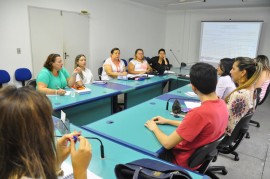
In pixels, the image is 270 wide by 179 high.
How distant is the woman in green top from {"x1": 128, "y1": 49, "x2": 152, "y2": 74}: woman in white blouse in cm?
182

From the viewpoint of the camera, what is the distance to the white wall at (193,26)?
20.7 ft

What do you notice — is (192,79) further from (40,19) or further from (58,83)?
(40,19)

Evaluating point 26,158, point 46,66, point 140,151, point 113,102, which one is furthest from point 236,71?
point 46,66

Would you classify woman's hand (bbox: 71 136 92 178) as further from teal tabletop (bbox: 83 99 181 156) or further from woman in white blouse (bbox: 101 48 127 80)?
woman in white blouse (bbox: 101 48 127 80)

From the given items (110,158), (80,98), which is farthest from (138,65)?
(110,158)

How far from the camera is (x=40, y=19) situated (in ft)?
14.1

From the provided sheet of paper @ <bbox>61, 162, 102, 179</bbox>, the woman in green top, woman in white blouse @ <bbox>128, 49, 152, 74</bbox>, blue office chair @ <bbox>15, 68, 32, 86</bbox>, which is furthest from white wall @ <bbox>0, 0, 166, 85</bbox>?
sheet of paper @ <bbox>61, 162, 102, 179</bbox>

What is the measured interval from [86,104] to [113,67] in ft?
5.39

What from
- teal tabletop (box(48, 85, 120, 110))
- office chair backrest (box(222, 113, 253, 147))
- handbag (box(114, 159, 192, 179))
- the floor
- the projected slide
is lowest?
the floor

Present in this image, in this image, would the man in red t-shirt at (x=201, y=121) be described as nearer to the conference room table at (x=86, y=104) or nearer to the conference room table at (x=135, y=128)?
the conference room table at (x=135, y=128)

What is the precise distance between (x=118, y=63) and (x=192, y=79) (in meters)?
3.02

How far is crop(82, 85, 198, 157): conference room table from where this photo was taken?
1509 mm

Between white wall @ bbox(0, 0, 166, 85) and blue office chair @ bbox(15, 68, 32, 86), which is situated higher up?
white wall @ bbox(0, 0, 166, 85)

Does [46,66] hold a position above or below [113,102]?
above
